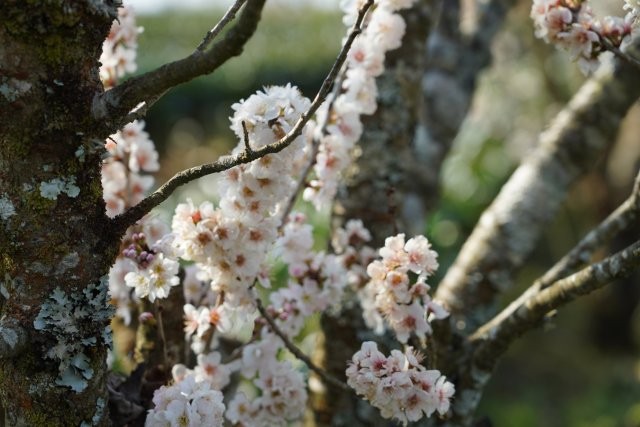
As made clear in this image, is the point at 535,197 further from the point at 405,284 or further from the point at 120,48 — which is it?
the point at 120,48

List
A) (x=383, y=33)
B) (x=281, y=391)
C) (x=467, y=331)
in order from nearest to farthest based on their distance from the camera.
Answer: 1. (x=281, y=391)
2. (x=383, y=33)
3. (x=467, y=331)

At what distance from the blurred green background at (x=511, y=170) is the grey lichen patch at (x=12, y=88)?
3956mm

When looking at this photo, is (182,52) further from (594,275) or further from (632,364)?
(594,275)

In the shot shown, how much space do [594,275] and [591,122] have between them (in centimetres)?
86

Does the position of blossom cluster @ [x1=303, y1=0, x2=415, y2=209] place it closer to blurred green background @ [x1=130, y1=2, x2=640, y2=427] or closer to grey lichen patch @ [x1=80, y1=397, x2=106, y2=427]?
grey lichen patch @ [x1=80, y1=397, x2=106, y2=427]

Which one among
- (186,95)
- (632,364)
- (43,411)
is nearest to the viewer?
(43,411)

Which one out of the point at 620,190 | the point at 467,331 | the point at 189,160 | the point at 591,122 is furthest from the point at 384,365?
the point at 189,160

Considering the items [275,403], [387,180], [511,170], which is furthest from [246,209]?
[511,170]

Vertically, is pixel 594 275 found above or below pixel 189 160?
below

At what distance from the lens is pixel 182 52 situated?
10164 millimetres

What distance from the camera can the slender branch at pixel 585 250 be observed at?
1.75m

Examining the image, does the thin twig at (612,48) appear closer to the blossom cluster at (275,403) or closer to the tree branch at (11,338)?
the blossom cluster at (275,403)

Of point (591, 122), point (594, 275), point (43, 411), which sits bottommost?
point (43, 411)

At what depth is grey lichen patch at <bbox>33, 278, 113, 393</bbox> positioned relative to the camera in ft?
4.05
